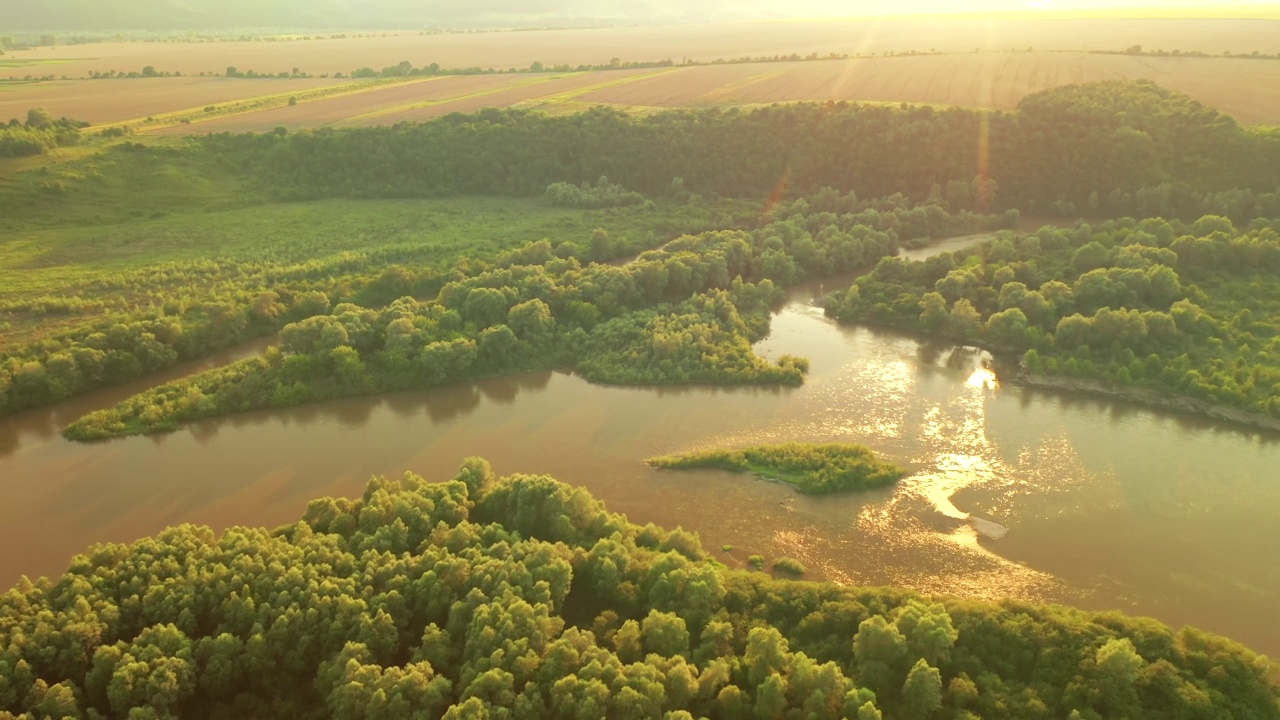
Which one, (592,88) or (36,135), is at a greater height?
(592,88)

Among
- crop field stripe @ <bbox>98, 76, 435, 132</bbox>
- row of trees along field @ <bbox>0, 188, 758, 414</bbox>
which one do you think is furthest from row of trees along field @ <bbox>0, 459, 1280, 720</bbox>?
crop field stripe @ <bbox>98, 76, 435, 132</bbox>

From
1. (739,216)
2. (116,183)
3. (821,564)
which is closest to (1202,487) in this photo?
(821,564)

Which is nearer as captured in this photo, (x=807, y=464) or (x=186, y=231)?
(x=807, y=464)

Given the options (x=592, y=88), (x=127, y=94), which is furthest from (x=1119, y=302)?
(x=127, y=94)

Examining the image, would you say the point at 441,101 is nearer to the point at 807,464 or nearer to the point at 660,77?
the point at 660,77

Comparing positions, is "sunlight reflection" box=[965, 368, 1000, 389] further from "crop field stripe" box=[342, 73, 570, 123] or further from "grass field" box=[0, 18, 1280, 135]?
"crop field stripe" box=[342, 73, 570, 123]
